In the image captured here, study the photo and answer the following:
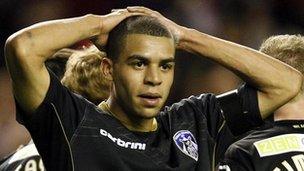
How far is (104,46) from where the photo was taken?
300 cm

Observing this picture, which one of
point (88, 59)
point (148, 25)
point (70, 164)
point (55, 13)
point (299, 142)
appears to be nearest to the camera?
point (70, 164)

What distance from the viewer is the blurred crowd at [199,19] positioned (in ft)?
19.9

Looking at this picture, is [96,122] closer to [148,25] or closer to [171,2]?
[148,25]

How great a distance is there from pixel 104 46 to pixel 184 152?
1.80ft

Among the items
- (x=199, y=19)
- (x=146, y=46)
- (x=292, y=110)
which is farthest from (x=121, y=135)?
(x=199, y=19)

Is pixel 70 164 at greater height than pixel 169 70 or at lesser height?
lesser

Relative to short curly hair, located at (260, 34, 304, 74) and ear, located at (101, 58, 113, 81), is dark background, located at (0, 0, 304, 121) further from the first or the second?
ear, located at (101, 58, 113, 81)

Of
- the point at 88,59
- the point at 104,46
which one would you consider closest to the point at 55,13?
the point at 88,59

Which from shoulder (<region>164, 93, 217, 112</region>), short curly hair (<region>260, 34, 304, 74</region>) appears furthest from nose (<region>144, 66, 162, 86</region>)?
short curly hair (<region>260, 34, 304, 74</region>)

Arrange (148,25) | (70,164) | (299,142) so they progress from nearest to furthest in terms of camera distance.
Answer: (70,164), (148,25), (299,142)

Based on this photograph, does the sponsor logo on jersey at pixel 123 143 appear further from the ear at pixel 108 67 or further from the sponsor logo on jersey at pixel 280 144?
the sponsor logo on jersey at pixel 280 144

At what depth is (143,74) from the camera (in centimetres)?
289

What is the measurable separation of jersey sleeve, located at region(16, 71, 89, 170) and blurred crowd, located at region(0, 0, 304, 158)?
9.86 feet

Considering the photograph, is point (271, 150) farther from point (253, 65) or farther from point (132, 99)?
point (132, 99)
